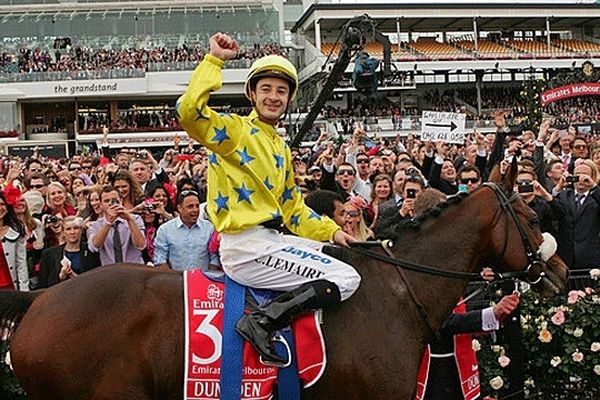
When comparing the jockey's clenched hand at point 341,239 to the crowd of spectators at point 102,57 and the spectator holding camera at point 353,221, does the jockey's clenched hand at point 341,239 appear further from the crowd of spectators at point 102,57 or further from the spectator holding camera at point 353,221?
the crowd of spectators at point 102,57

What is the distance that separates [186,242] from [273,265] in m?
2.27

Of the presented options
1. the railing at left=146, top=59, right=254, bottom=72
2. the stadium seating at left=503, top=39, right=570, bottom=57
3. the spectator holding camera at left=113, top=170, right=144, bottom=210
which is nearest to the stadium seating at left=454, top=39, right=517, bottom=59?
the stadium seating at left=503, top=39, right=570, bottom=57

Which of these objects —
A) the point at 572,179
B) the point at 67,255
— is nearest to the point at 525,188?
the point at 572,179

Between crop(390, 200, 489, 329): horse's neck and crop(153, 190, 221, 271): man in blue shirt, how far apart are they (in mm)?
2221

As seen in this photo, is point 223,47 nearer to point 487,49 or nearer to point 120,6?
point 487,49

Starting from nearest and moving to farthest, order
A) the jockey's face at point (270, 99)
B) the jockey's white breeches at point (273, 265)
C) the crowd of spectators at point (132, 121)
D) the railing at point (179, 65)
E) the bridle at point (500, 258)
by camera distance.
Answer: the jockey's white breeches at point (273, 265) < the jockey's face at point (270, 99) < the bridle at point (500, 258) < the crowd of spectators at point (132, 121) < the railing at point (179, 65)

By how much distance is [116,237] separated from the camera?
5770mm

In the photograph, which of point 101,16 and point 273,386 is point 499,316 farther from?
point 101,16

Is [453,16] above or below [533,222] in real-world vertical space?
above

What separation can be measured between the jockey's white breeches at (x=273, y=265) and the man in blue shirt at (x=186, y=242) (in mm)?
2146

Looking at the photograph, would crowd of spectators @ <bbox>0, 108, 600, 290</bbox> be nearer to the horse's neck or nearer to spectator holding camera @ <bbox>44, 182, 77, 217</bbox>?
spectator holding camera @ <bbox>44, 182, 77, 217</bbox>

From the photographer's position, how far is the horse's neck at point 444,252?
12.7 ft

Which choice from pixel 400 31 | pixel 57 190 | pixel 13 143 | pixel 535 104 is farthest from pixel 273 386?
pixel 400 31

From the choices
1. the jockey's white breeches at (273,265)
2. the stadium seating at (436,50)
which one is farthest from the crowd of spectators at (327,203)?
the stadium seating at (436,50)
